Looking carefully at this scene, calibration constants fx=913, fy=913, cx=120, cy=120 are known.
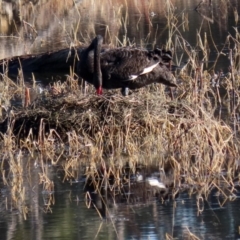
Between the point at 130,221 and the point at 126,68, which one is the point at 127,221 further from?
the point at 126,68

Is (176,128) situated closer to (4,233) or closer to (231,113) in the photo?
(231,113)

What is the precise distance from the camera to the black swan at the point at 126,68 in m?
10.6

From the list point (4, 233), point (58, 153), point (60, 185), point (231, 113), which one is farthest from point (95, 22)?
point (4, 233)

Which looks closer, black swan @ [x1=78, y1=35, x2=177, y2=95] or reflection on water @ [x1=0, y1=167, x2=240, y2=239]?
reflection on water @ [x1=0, y1=167, x2=240, y2=239]

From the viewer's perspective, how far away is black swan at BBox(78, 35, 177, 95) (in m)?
10.6

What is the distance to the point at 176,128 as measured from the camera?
9.52 metres

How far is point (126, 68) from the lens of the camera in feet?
35.0

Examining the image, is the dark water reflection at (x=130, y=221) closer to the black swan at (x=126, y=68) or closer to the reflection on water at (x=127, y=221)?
the reflection on water at (x=127, y=221)

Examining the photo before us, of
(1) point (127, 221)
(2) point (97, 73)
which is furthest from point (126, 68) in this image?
(1) point (127, 221)

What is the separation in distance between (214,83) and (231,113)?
169 centimetres

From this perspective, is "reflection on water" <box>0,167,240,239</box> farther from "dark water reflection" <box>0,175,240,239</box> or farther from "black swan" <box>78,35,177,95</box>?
"black swan" <box>78,35,177,95</box>

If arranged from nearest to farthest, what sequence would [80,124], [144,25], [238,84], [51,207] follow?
[51,207] < [80,124] < [238,84] < [144,25]

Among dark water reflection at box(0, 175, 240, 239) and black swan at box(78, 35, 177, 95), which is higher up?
black swan at box(78, 35, 177, 95)

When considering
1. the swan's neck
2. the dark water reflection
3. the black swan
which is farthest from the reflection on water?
the black swan
